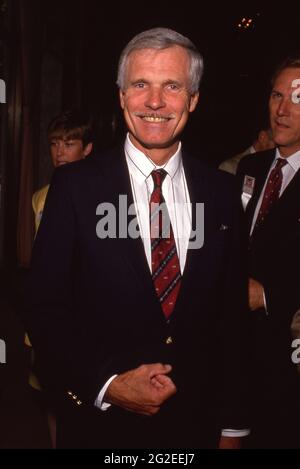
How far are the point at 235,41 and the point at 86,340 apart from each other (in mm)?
10542

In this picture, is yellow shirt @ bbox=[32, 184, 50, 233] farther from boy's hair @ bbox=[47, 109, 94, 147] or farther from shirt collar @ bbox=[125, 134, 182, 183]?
shirt collar @ bbox=[125, 134, 182, 183]

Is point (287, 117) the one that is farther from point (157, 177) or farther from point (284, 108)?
point (157, 177)

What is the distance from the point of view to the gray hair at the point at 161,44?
5.27ft

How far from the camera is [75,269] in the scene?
1601 mm

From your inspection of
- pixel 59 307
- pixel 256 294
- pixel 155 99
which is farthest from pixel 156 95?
pixel 256 294

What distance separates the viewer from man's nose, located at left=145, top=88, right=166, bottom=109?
1.59 metres

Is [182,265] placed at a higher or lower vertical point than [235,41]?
lower

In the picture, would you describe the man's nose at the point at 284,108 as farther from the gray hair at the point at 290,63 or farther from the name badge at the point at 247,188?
the name badge at the point at 247,188

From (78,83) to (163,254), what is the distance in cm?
753

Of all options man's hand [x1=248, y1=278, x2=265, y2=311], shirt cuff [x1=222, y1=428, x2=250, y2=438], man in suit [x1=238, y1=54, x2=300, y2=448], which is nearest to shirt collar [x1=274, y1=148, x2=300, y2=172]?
man in suit [x1=238, y1=54, x2=300, y2=448]

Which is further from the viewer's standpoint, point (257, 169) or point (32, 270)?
point (257, 169)

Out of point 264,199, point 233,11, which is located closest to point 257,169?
point 264,199

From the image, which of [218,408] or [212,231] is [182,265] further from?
[218,408]

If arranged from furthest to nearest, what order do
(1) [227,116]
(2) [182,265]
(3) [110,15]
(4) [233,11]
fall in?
(1) [227,116] < (4) [233,11] < (3) [110,15] < (2) [182,265]
